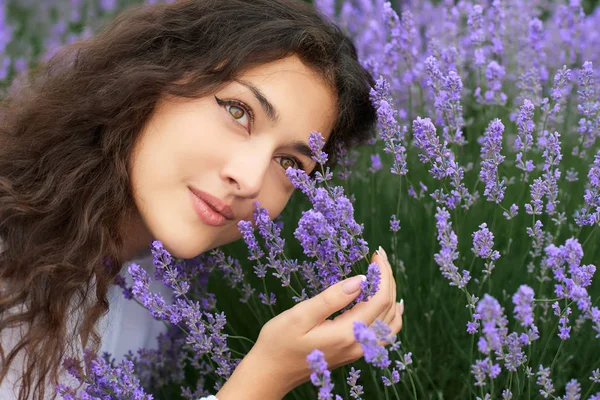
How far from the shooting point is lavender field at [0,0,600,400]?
5.04 feet

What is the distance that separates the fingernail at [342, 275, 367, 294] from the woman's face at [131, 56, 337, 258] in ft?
1.26

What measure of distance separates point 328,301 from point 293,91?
2.06ft

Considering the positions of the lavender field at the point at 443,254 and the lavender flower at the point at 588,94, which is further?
the lavender flower at the point at 588,94

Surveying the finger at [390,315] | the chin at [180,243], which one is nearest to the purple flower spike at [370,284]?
the finger at [390,315]

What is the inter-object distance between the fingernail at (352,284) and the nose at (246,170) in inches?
15.2

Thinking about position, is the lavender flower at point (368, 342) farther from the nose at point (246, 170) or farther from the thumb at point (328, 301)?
the nose at point (246, 170)

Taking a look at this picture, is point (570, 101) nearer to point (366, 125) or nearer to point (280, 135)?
point (366, 125)

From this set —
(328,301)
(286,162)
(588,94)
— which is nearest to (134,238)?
(286,162)

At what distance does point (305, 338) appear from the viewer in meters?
1.64

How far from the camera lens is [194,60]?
2.01 meters

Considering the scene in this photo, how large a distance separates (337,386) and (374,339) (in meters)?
0.93

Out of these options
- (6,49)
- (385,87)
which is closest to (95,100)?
(385,87)

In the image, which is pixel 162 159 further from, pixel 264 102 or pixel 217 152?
pixel 264 102

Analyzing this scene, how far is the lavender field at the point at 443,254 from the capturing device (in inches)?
60.4
